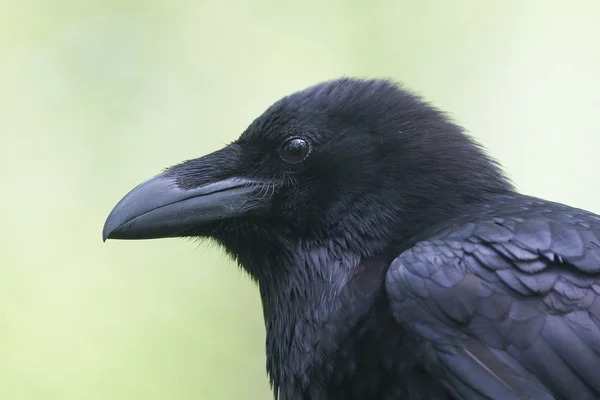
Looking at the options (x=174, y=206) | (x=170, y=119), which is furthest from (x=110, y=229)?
(x=170, y=119)

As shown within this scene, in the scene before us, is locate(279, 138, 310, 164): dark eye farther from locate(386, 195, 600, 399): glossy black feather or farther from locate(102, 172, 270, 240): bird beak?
locate(386, 195, 600, 399): glossy black feather

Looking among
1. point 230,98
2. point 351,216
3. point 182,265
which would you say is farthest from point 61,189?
point 351,216

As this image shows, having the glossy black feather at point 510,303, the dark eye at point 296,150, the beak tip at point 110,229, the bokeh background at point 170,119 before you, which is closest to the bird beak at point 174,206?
the beak tip at point 110,229

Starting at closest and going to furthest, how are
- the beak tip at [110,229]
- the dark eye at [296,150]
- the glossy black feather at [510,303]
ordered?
the glossy black feather at [510,303] < the beak tip at [110,229] < the dark eye at [296,150]

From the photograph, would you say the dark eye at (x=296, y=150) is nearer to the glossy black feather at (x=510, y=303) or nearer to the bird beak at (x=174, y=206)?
the bird beak at (x=174, y=206)

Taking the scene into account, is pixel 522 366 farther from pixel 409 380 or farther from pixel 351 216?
pixel 351 216

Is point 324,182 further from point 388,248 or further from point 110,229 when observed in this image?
point 110,229

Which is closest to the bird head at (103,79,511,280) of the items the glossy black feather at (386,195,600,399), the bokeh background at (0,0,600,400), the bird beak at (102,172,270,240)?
the bird beak at (102,172,270,240)
